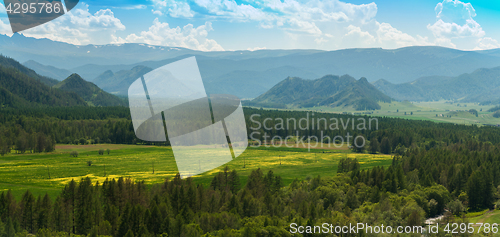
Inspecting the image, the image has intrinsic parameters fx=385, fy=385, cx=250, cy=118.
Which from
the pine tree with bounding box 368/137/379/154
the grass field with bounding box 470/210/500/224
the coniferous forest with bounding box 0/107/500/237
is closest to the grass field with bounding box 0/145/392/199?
the pine tree with bounding box 368/137/379/154

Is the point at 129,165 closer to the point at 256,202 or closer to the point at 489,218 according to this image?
the point at 256,202

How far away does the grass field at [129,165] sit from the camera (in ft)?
265

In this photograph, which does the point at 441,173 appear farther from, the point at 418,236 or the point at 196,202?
the point at 196,202

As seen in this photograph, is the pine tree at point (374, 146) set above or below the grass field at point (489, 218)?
above

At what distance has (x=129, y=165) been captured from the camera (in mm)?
103312

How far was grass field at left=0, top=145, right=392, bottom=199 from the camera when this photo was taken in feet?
265

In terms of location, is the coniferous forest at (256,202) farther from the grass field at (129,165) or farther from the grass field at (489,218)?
the grass field at (129,165)

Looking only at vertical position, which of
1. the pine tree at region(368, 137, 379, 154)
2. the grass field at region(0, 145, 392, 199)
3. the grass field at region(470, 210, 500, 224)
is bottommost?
the grass field at region(470, 210, 500, 224)

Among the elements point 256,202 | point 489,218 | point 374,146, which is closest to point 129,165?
point 256,202

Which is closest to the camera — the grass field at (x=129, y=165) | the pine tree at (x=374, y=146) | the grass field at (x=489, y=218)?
the grass field at (x=489, y=218)

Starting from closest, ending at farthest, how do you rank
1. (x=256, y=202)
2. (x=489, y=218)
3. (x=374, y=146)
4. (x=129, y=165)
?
1. (x=256, y=202)
2. (x=489, y=218)
3. (x=129, y=165)
4. (x=374, y=146)

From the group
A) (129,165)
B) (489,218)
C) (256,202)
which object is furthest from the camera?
(129,165)

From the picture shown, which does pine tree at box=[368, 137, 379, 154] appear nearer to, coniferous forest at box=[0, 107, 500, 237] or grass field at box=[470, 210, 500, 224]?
coniferous forest at box=[0, 107, 500, 237]

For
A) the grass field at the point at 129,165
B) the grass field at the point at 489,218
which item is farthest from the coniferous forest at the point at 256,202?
the grass field at the point at 129,165
